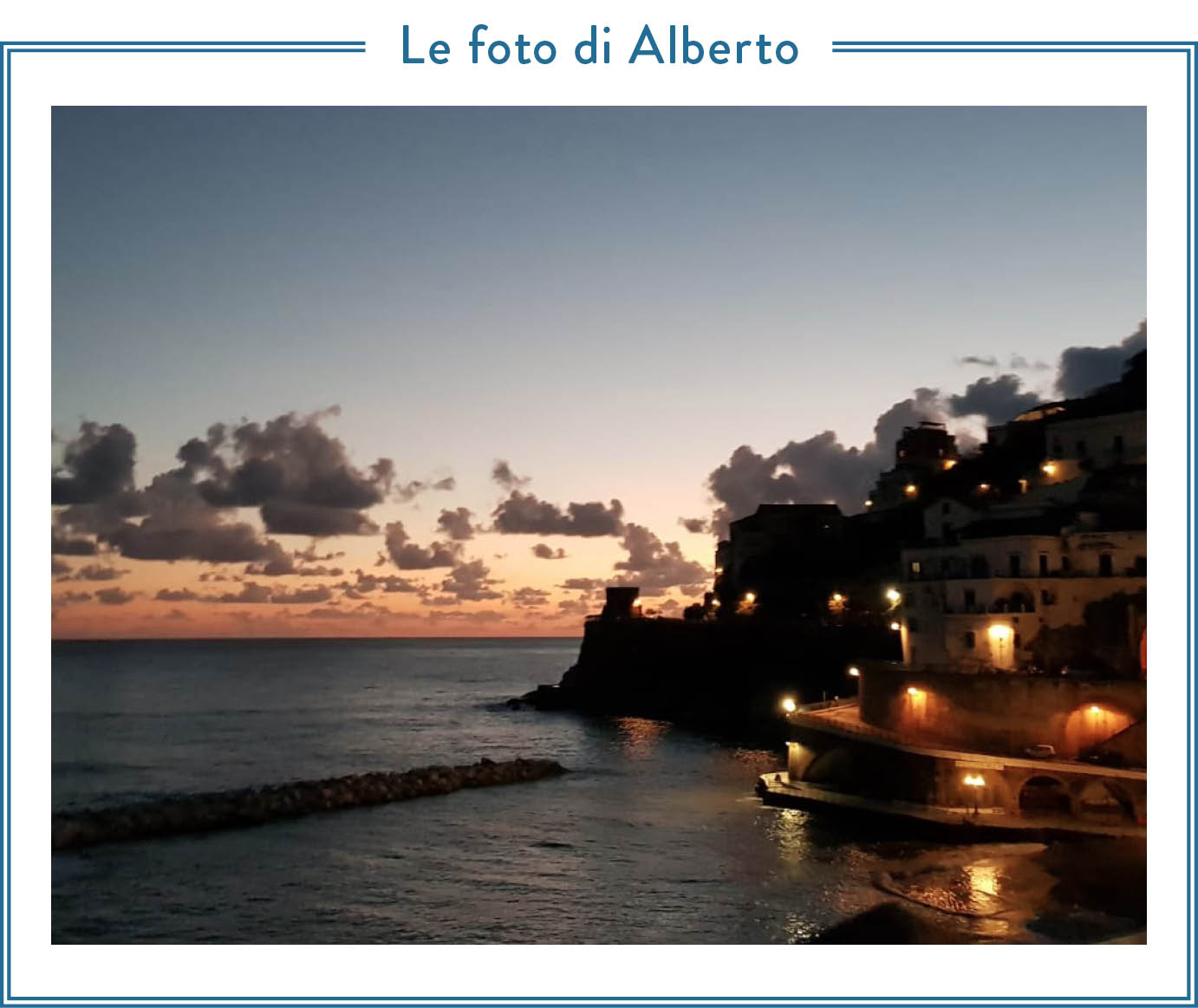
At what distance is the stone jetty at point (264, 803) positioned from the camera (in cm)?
3872

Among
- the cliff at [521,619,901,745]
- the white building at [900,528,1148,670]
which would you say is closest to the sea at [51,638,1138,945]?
the white building at [900,528,1148,670]

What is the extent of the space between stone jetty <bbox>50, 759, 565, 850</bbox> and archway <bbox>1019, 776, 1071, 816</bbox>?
79.9 ft

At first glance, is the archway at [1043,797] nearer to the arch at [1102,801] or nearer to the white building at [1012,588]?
the arch at [1102,801]

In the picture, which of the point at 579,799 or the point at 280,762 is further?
the point at 280,762

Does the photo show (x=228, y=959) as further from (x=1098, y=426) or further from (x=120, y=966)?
(x=1098, y=426)

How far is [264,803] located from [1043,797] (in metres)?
28.9

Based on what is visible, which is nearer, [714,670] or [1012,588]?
[1012,588]

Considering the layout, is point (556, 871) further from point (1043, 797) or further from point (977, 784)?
point (1043, 797)

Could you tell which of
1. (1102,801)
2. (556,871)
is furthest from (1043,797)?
(556,871)

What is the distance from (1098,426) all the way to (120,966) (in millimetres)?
50837

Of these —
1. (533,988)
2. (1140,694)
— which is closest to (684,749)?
(1140,694)

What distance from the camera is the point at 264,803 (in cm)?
4375

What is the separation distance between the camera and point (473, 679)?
167000mm

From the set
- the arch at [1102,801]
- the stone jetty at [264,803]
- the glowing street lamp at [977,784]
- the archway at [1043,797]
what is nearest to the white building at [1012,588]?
the archway at [1043,797]
